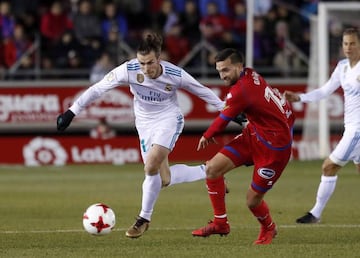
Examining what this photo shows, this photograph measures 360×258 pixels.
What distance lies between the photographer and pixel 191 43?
81.9ft

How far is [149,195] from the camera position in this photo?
1143 cm

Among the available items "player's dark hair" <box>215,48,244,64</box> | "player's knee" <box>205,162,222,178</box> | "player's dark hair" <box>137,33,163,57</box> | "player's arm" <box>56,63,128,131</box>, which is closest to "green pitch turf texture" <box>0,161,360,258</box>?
"player's knee" <box>205,162,222,178</box>

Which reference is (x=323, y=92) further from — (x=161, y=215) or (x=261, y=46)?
(x=261, y=46)

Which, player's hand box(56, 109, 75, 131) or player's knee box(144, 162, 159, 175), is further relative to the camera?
player's knee box(144, 162, 159, 175)

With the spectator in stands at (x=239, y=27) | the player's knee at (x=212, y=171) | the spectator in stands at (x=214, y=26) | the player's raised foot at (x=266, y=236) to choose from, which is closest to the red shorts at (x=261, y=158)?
the player's knee at (x=212, y=171)

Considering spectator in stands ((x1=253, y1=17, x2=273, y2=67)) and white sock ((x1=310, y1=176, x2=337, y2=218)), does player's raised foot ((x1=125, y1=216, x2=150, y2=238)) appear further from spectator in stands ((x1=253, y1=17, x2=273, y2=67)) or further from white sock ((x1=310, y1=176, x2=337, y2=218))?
spectator in stands ((x1=253, y1=17, x2=273, y2=67))

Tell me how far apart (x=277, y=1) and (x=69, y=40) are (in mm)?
5714

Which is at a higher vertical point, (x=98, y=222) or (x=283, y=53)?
(x=98, y=222)

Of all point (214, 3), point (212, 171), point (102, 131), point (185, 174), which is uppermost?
Answer: point (212, 171)

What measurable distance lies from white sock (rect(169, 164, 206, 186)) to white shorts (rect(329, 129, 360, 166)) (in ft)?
5.56

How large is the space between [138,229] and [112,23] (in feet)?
45.5

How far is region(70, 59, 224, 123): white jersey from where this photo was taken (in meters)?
11.4

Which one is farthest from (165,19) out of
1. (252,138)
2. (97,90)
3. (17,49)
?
(252,138)

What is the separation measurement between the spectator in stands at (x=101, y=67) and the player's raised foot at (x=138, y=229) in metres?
12.8
